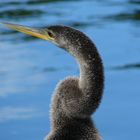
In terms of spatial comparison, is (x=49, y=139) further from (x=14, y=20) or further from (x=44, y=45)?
(x=14, y=20)

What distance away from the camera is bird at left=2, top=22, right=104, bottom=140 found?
812 cm

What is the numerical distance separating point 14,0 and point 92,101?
37.6ft

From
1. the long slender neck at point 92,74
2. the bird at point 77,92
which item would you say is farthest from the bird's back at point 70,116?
the long slender neck at point 92,74

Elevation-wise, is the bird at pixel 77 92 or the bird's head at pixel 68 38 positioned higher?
the bird's head at pixel 68 38

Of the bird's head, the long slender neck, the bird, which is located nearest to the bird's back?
the bird

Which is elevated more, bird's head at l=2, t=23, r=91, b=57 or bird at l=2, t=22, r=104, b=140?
bird's head at l=2, t=23, r=91, b=57

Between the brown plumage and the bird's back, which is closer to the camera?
the brown plumage

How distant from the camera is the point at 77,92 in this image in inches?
329

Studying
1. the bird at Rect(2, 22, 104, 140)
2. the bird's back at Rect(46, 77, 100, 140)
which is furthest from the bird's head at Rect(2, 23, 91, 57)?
the bird's back at Rect(46, 77, 100, 140)

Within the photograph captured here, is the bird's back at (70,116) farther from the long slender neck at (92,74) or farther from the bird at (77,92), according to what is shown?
the long slender neck at (92,74)

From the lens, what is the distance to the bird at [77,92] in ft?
26.6

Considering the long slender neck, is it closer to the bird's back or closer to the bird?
the bird

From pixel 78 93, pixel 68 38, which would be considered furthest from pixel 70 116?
pixel 68 38

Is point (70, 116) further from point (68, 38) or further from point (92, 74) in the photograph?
point (68, 38)
